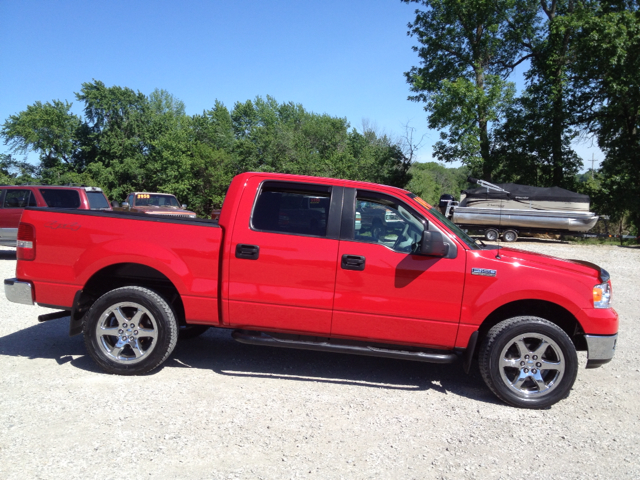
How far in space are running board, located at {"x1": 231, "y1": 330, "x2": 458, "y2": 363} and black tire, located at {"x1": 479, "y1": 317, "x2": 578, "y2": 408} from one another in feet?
1.21

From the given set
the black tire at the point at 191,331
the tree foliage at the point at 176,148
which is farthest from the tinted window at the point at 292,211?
the tree foliage at the point at 176,148

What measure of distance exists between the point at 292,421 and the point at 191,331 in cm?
240

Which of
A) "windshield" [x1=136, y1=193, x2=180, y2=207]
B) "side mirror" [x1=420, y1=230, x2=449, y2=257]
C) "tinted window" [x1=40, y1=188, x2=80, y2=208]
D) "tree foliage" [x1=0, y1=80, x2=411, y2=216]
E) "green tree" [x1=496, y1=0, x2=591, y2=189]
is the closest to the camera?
"side mirror" [x1=420, y1=230, x2=449, y2=257]

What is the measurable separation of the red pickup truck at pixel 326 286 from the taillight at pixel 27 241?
0.01m

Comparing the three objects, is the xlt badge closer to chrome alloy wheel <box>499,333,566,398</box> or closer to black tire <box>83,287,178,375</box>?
chrome alloy wheel <box>499,333,566,398</box>

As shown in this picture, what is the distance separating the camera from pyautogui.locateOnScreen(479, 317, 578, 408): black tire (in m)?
4.26

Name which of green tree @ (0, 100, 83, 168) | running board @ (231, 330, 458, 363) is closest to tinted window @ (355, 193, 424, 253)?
running board @ (231, 330, 458, 363)

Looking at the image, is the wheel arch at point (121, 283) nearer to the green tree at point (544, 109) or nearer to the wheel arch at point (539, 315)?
the wheel arch at point (539, 315)

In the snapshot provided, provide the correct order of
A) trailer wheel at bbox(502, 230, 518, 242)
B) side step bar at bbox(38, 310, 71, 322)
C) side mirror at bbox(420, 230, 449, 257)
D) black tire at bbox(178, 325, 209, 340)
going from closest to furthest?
side mirror at bbox(420, 230, 449, 257)
side step bar at bbox(38, 310, 71, 322)
black tire at bbox(178, 325, 209, 340)
trailer wheel at bbox(502, 230, 518, 242)

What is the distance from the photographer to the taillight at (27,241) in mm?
4692

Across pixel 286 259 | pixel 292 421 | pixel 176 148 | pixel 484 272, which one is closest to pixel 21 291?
pixel 286 259

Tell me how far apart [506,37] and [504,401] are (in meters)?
33.0

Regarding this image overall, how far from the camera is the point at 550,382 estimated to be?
434 centimetres

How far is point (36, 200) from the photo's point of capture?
40.7 feet
